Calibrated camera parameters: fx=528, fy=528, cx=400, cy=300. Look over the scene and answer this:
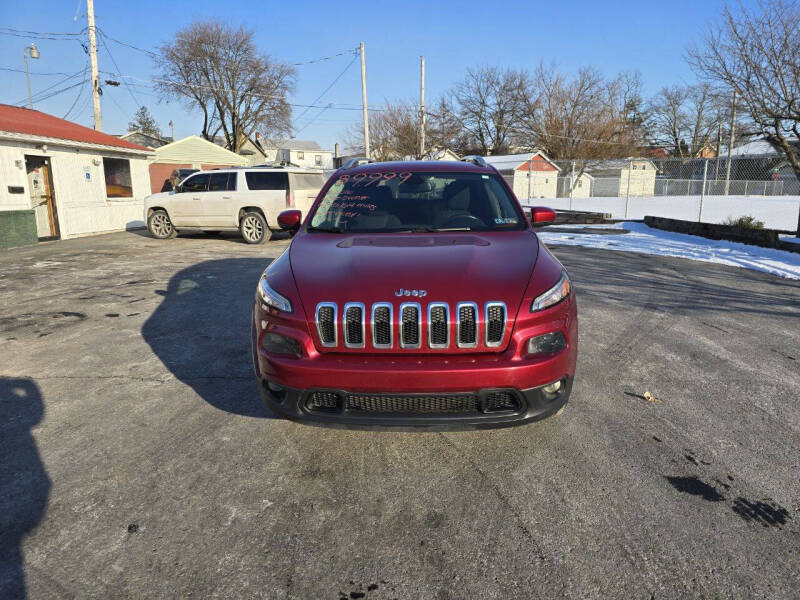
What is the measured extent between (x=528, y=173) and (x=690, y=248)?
35558 millimetres

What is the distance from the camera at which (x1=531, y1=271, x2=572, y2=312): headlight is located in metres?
2.72

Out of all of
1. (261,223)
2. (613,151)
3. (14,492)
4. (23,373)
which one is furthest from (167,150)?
(613,151)

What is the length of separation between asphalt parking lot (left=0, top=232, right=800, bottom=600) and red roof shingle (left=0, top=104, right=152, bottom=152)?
11060 mm

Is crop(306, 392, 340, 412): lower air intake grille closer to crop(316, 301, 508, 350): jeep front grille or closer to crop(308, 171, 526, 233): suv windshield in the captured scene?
crop(316, 301, 508, 350): jeep front grille

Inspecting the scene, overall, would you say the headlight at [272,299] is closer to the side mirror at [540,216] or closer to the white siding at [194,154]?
the side mirror at [540,216]

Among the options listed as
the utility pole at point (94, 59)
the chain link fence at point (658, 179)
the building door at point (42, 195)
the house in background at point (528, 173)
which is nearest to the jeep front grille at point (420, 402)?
the building door at point (42, 195)


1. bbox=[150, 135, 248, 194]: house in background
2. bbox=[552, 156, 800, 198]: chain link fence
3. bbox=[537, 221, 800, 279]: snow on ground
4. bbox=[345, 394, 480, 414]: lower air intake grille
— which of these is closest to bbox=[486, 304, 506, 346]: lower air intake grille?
bbox=[345, 394, 480, 414]: lower air intake grille

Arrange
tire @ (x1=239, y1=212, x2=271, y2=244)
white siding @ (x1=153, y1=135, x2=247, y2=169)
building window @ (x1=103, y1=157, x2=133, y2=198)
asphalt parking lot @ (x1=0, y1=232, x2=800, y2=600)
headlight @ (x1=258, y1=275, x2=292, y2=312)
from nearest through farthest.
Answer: asphalt parking lot @ (x1=0, y1=232, x2=800, y2=600) < headlight @ (x1=258, y1=275, x2=292, y2=312) < tire @ (x1=239, y1=212, x2=271, y2=244) < building window @ (x1=103, y1=157, x2=133, y2=198) < white siding @ (x1=153, y1=135, x2=247, y2=169)

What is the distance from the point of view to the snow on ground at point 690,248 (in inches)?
369

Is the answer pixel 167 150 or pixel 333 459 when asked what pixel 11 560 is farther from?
pixel 167 150

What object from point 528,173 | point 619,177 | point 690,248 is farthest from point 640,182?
point 690,248

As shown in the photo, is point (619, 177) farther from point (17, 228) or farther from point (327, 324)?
point (327, 324)

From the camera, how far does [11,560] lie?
2.15 meters

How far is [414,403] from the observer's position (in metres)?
2.55
